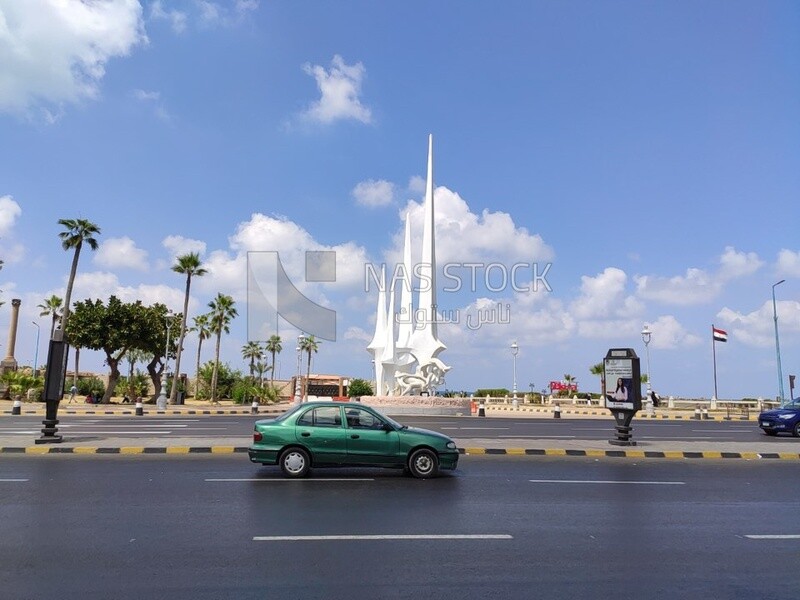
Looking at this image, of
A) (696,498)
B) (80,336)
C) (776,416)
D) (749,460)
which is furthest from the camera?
(80,336)

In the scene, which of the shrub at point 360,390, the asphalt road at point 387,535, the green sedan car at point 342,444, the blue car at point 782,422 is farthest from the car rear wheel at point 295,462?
the shrub at point 360,390

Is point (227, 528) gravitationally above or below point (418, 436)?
below

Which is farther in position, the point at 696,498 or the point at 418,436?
the point at 418,436

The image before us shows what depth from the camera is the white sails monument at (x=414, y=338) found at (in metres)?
37.9

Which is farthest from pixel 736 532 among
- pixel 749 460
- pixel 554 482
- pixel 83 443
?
pixel 83 443

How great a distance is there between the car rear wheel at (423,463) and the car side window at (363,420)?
901 mm

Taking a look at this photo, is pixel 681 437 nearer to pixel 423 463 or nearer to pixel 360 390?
pixel 423 463

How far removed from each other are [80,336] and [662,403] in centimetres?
4613

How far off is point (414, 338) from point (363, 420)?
26.7 metres

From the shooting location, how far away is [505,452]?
625 inches

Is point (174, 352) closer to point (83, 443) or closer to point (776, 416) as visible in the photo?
point (83, 443)

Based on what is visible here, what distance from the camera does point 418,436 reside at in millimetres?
11820

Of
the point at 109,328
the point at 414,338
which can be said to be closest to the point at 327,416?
the point at 414,338

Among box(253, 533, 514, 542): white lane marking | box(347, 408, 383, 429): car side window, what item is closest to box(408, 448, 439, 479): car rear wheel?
box(347, 408, 383, 429): car side window
